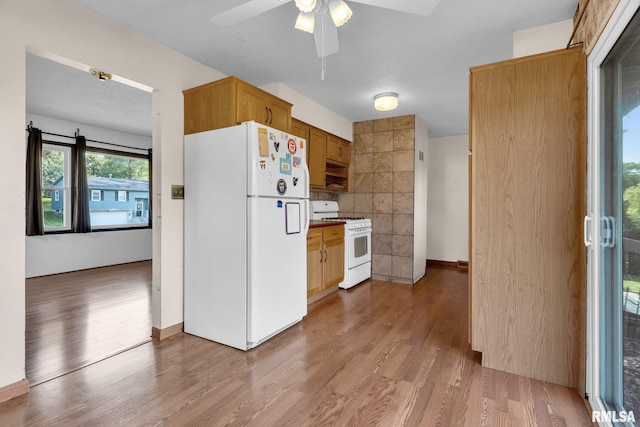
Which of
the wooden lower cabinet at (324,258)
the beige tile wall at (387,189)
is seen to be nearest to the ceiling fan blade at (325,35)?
the wooden lower cabinet at (324,258)

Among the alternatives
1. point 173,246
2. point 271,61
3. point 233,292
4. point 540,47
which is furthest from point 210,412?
Result: point 540,47

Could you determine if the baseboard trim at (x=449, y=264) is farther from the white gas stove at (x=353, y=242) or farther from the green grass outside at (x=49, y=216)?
the green grass outside at (x=49, y=216)

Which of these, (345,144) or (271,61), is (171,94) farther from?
(345,144)

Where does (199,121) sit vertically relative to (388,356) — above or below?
above

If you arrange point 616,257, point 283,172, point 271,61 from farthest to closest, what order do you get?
1. point 271,61
2. point 283,172
3. point 616,257

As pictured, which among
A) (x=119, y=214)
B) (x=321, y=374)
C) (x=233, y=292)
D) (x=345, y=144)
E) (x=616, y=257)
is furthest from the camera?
(x=119, y=214)

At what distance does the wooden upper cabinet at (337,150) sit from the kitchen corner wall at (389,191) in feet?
0.55

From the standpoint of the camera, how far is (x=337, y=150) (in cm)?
458

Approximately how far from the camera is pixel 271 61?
282 cm

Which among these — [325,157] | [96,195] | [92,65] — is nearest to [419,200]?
[325,157]

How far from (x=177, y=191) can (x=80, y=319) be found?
1.67 meters

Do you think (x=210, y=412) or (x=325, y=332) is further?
(x=325, y=332)

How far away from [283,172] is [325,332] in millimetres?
1462

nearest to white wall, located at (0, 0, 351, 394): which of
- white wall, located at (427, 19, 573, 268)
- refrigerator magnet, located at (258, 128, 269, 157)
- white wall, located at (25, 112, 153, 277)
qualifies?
refrigerator magnet, located at (258, 128, 269, 157)
